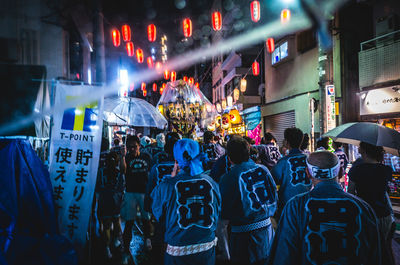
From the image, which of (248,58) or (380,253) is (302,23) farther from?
(380,253)

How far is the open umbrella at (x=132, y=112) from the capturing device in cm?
755

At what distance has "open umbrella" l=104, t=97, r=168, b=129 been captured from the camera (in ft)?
24.8

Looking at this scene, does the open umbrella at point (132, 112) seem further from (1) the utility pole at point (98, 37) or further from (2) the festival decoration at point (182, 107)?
(2) the festival decoration at point (182, 107)

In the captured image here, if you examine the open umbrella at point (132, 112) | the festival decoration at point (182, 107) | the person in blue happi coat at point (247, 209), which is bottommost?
the person in blue happi coat at point (247, 209)

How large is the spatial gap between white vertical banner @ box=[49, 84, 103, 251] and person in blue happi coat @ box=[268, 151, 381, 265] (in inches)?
142

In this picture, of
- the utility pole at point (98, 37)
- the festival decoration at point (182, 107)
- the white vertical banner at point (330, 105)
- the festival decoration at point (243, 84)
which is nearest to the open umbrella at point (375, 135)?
the white vertical banner at point (330, 105)

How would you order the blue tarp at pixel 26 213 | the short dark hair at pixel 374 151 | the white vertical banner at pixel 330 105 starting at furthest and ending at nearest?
the white vertical banner at pixel 330 105 → the short dark hair at pixel 374 151 → the blue tarp at pixel 26 213

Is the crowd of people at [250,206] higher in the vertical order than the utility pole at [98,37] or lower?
lower

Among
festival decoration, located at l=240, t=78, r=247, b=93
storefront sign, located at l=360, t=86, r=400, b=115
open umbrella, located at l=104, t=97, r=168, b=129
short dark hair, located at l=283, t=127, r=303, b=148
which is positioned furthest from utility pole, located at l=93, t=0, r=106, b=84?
storefront sign, located at l=360, t=86, r=400, b=115

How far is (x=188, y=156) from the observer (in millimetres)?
3145

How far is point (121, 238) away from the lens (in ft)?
20.1

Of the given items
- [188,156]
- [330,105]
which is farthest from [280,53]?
[188,156]

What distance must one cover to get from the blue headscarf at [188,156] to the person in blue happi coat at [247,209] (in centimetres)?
65

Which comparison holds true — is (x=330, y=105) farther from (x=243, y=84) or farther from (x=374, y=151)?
(x=243, y=84)
